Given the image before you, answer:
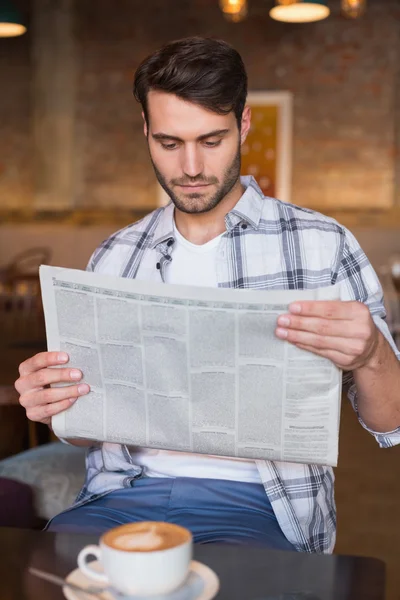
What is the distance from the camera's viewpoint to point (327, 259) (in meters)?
1.50

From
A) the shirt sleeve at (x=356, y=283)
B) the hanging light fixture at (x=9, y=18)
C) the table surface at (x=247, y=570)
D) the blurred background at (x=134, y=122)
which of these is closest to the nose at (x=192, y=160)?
the shirt sleeve at (x=356, y=283)

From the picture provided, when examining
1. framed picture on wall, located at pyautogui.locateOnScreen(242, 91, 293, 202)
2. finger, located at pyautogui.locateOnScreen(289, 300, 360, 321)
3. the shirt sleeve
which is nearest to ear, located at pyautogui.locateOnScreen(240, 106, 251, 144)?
the shirt sleeve

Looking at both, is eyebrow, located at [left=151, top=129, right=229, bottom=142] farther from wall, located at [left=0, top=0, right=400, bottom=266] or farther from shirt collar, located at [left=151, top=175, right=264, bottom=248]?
wall, located at [left=0, top=0, right=400, bottom=266]

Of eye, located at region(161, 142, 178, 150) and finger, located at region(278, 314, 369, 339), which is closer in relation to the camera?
finger, located at region(278, 314, 369, 339)

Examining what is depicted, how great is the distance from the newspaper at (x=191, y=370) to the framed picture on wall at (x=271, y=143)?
7145 millimetres

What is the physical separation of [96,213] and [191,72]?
7.42 metres

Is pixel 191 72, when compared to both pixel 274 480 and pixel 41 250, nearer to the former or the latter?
pixel 274 480

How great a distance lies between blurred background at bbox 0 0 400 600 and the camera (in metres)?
8.09

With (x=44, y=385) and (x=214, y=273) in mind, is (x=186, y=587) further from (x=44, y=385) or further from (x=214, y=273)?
(x=214, y=273)

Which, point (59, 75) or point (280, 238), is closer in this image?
point (280, 238)

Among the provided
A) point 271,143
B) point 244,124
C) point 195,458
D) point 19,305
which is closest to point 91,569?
point 195,458

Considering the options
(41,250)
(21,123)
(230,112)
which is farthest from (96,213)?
(230,112)

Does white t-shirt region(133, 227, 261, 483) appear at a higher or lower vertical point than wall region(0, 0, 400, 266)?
lower

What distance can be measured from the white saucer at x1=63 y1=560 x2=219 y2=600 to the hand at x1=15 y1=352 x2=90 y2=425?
1.30ft
